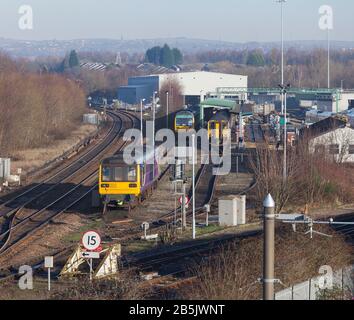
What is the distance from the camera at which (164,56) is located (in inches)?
5581

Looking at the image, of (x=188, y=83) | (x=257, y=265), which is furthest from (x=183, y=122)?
(x=188, y=83)

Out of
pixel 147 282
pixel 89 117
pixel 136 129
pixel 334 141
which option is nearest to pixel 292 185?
pixel 334 141

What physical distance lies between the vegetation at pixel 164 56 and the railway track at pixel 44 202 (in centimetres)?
10807

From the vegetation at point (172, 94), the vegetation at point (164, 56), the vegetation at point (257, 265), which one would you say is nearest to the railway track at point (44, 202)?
the vegetation at point (257, 265)

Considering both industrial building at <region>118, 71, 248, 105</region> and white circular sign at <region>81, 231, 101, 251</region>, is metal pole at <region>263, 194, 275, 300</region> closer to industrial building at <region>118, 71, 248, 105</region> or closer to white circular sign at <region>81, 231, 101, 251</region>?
white circular sign at <region>81, 231, 101, 251</region>

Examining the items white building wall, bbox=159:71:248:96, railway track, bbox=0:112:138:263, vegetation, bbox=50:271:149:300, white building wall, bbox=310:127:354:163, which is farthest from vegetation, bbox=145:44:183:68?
vegetation, bbox=50:271:149:300

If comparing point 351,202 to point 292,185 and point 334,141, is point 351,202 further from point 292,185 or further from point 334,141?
point 334,141

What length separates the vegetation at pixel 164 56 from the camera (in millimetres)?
141125

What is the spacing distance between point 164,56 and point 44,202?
121 m

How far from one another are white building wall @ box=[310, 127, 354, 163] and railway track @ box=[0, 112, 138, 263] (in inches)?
290

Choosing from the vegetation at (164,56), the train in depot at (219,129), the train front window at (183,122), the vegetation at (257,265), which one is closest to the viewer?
the vegetation at (257,265)

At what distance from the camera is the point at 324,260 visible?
11.6 meters

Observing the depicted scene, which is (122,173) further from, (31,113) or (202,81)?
(202,81)

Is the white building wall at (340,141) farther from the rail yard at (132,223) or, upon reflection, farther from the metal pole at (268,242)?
the metal pole at (268,242)
